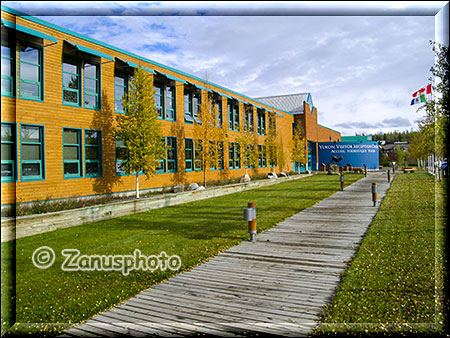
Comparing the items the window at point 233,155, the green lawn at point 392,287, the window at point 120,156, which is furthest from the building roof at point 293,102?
the green lawn at point 392,287

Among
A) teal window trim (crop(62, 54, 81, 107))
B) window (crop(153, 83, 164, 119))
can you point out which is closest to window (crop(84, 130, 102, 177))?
teal window trim (crop(62, 54, 81, 107))

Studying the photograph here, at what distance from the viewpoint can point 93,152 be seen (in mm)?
14633

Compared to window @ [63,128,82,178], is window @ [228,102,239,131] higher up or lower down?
higher up

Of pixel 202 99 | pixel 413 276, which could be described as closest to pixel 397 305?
pixel 413 276

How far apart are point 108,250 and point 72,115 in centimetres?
862

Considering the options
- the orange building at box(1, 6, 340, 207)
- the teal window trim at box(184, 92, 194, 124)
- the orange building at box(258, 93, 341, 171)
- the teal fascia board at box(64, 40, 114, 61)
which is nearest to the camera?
the orange building at box(1, 6, 340, 207)

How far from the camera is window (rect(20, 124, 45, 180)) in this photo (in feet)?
38.5

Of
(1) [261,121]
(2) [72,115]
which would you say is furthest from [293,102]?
(2) [72,115]

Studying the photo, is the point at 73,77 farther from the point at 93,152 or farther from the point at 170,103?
the point at 170,103

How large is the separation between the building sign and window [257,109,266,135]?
899 inches

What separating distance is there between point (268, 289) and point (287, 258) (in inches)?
67.4

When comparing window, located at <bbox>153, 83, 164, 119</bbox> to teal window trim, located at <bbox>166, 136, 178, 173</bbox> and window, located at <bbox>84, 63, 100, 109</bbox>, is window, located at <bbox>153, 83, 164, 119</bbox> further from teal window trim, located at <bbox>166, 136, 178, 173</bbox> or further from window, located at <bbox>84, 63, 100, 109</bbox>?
window, located at <bbox>84, 63, 100, 109</bbox>

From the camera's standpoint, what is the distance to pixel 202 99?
2275 centimetres

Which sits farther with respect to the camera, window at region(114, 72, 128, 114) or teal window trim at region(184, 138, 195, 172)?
teal window trim at region(184, 138, 195, 172)
